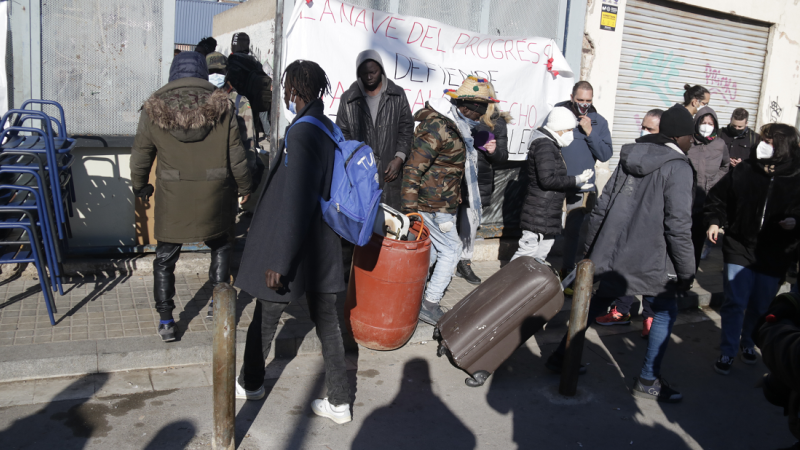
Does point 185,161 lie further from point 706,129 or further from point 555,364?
point 706,129

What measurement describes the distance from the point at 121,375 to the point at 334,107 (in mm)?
2937

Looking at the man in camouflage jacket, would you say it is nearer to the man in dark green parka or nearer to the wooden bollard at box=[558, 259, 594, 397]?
the wooden bollard at box=[558, 259, 594, 397]

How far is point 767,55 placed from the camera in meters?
9.88

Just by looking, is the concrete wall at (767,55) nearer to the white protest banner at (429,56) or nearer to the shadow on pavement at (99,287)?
the white protest banner at (429,56)

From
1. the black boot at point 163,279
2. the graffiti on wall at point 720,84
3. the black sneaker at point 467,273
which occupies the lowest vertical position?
the black sneaker at point 467,273

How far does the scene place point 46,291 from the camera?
4.18 metres

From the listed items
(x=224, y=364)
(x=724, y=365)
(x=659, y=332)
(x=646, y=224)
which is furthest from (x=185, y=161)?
(x=724, y=365)

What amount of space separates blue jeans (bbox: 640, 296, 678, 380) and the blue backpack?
7.01 feet

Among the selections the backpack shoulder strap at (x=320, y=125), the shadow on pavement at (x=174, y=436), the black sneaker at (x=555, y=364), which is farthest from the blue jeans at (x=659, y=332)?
the shadow on pavement at (x=174, y=436)

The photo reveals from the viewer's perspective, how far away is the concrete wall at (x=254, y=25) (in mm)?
8016

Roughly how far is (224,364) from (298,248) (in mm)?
674

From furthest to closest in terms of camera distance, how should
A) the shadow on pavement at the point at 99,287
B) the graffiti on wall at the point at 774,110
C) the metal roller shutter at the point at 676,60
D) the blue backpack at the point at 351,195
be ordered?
the graffiti on wall at the point at 774,110
the metal roller shutter at the point at 676,60
the shadow on pavement at the point at 99,287
the blue backpack at the point at 351,195

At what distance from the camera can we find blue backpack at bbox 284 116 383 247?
3336mm

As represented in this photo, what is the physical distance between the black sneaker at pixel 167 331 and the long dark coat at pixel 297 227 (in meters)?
1.10
